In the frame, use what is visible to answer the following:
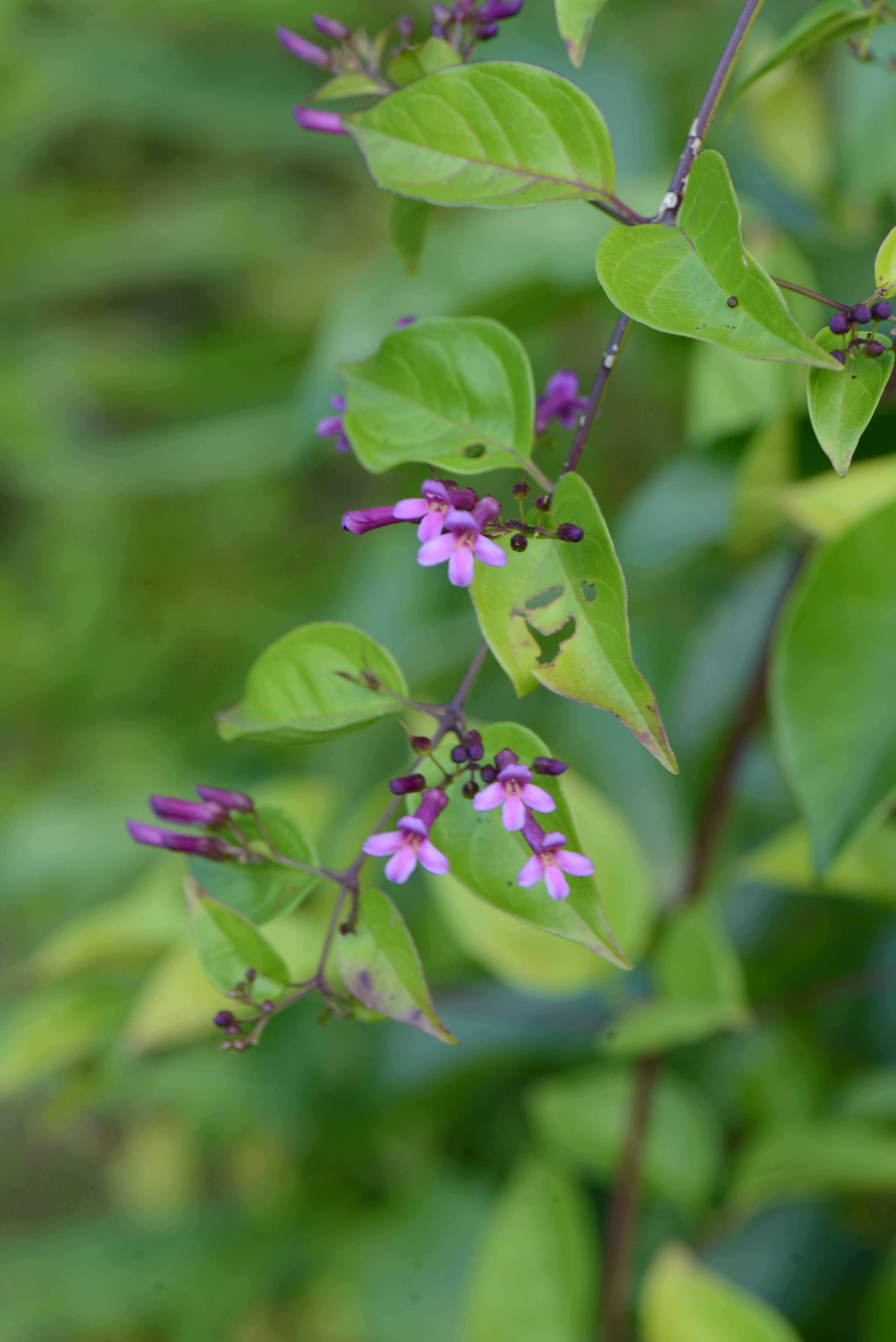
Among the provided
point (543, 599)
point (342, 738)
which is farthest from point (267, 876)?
point (342, 738)

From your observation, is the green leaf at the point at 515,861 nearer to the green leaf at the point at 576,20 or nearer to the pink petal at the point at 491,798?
the pink petal at the point at 491,798

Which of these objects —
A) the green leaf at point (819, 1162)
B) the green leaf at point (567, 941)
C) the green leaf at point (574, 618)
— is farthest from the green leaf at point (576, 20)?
the green leaf at point (819, 1162)

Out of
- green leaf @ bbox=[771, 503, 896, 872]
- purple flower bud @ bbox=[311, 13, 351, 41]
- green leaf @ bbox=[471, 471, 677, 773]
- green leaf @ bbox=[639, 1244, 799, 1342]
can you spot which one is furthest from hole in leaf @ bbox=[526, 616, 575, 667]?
green leaf @ bbox=[639, 1244, 799, 1342]

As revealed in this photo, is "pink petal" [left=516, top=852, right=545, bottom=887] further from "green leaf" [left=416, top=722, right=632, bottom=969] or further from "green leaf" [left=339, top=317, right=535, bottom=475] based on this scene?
"green leaf" [left=339, top=317, right=535, bottom=475]

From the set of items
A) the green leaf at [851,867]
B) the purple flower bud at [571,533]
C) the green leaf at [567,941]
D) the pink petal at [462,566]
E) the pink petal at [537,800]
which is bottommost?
the green leaf at [567,941]

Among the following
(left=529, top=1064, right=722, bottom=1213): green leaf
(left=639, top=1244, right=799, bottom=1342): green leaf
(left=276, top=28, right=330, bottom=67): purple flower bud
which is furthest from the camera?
(left=529, top=1064, right=722, bottom=1213): green leaf

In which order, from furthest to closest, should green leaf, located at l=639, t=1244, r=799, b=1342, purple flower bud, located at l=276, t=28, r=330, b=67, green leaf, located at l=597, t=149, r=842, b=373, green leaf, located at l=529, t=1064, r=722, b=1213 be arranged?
green leaf, located at l=529, t=1064, r=722, b=1213 → green leaf, located at l=639, t=1244, r=799, b=1342 → purple flower bud, located at l=276, t=28, r=330, b=67 → green leaf, located at l=597, t=149, r=842, b=373

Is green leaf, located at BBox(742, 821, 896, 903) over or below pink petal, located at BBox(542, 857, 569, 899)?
below
